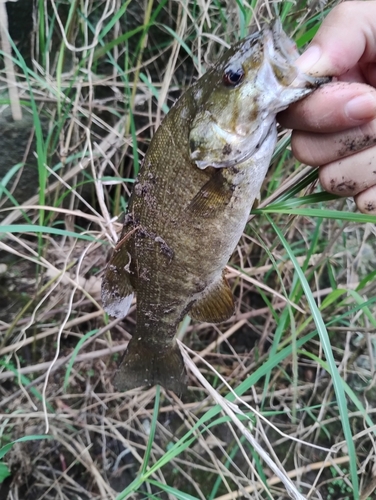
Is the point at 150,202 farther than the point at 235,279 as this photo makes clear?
No

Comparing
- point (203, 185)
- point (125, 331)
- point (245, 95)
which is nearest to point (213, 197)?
point (203, 185)

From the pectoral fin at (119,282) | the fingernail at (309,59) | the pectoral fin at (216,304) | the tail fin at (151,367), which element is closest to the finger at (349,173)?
the fingernail at (309,59)

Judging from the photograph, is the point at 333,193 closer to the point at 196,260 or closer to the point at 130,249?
the point at 196,260

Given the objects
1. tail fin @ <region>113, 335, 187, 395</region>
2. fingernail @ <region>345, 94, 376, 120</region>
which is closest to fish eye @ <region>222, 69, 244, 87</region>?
fingernail @ <region>345, 94, 376, 120</region>

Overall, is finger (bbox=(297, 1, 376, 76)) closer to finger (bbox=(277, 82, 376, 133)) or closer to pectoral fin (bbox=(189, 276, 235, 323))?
finger (bbox=(277, 82, 376, 133))

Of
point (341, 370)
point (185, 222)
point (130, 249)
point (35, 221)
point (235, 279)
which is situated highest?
point (185, 222)

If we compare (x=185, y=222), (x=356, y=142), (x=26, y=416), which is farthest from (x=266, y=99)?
(x=26, y=416)

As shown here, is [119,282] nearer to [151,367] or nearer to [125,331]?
[151,367]
